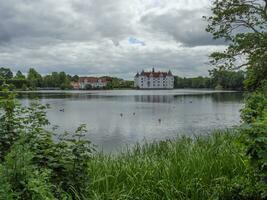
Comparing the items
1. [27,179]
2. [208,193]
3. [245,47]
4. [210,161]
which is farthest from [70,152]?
[245,47]

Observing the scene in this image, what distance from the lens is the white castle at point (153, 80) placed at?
593 feet

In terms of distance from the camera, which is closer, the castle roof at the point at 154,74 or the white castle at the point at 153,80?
the castle roof at the point at 154,74

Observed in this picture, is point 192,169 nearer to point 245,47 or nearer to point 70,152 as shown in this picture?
point 70,152

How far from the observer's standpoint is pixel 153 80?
18475cm

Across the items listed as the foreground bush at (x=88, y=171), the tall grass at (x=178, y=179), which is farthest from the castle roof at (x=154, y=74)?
the foreground bush at (x=88, y=171)

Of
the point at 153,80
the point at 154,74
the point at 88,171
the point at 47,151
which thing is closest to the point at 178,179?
the point at 88,171

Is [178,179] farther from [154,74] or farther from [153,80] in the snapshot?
[153,80]

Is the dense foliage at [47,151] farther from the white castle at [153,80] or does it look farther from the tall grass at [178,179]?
the white castle at [153,80]

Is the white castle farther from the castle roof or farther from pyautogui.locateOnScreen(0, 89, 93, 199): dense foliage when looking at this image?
pyautogui.locateOnScreen(0, 89, 93, 199): dense foliage

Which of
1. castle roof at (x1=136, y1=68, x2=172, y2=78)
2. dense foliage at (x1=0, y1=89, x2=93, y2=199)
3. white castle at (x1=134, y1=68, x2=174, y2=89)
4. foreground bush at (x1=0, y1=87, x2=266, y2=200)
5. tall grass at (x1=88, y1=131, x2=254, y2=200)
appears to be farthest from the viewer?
white castle at (x1=134, y1=68, x2=174, y2=89)

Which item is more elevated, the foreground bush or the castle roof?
the castle roof

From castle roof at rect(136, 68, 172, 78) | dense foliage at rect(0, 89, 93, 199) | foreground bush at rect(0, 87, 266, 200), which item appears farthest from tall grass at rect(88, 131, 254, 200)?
castle roof at rect(136, 68, 172, 78)

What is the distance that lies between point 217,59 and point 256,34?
65.8 inches

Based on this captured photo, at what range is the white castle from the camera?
180750 millimetres
